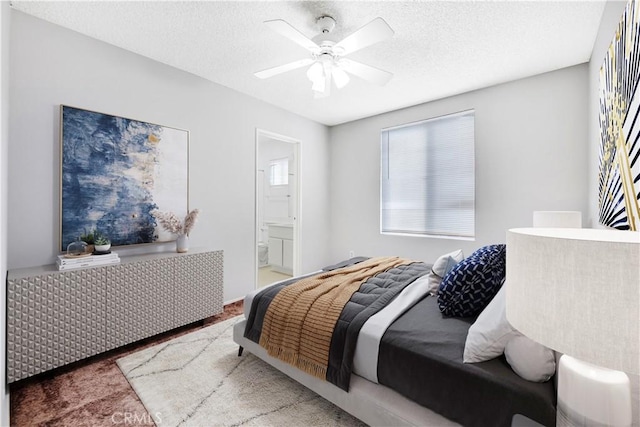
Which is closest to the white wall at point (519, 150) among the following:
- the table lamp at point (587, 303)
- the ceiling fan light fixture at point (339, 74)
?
the ceiling fan light fixture at point (339, 74)

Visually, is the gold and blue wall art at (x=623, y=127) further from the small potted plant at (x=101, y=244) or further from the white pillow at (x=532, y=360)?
the small potted plant at (x=101, y=244)

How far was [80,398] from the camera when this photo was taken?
1.78 m

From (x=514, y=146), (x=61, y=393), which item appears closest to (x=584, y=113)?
(x=514, y=146)

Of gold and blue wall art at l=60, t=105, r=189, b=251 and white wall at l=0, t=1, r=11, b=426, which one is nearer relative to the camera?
white wall at l=0, t=1, r=11, b=426

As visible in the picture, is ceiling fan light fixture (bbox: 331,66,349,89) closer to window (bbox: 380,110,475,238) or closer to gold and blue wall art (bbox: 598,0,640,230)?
gold and blue wall art (bbox: 598,0,640,230)

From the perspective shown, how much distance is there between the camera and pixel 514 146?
10.5 feet

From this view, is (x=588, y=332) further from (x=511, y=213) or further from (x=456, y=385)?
(x=511, y=213)

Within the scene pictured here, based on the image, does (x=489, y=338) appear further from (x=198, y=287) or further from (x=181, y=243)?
(x=181, y=243)

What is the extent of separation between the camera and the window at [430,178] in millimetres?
3550

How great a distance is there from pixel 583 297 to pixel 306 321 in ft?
4.81

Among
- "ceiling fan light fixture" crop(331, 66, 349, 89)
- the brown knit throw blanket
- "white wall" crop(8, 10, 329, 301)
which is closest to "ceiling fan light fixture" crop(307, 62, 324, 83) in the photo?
"ceiling fan light fixture" crop(331, 66, 349, 89)

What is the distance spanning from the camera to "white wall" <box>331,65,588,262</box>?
9.39 feet

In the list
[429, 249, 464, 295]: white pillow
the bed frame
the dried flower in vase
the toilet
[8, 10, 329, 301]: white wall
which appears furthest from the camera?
the toilet

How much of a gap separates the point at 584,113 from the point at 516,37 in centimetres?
115
